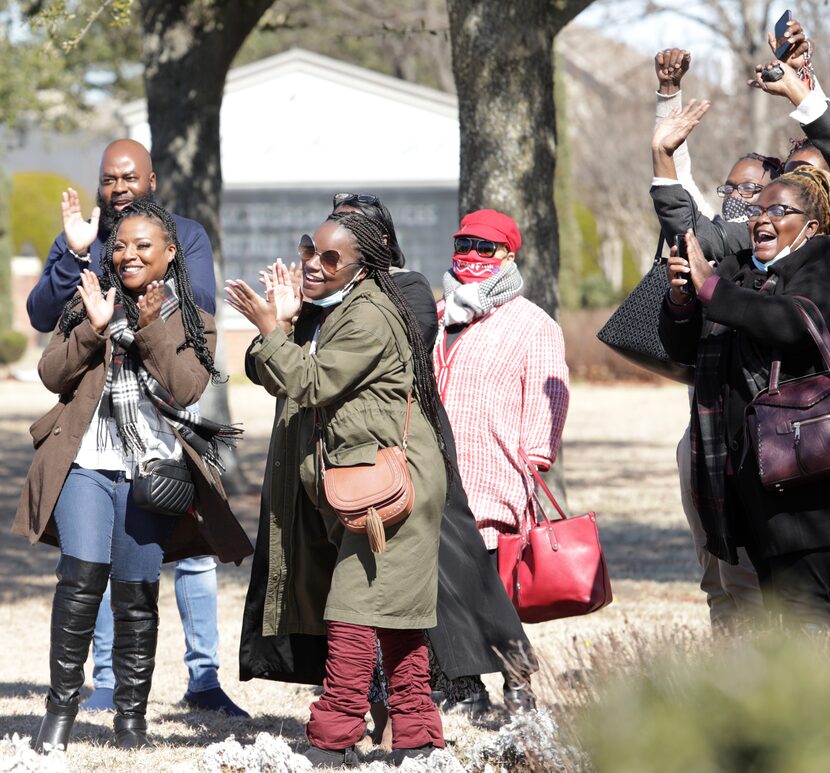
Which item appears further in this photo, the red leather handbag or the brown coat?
the red leather handbag

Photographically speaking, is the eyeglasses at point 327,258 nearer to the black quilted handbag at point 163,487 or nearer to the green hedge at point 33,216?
the black quilted handbag at point 163,487

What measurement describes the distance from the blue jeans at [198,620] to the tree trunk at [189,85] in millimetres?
6385

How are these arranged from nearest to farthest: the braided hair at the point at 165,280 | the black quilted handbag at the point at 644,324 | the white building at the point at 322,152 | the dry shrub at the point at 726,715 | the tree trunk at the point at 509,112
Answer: the dry shrub at the point at 726,715, the braided hair at the point at 165,280, the black quilted handbag at the point at 644,324, the tree trunk at the point at 509,112, the white building at the point at 322,152

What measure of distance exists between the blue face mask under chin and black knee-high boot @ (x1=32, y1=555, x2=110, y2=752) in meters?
1.18

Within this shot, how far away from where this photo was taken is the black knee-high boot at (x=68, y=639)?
4746mm

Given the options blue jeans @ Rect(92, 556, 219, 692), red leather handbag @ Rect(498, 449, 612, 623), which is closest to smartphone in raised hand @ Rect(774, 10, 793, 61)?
red leather handbag @ Rect(498, 449, 612, 623)

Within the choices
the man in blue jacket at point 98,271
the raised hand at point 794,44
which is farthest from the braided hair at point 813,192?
the man in blue jacket at point 98,271

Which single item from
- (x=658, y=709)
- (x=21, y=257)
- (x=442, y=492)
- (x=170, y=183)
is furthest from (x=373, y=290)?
(x=21, y=257)

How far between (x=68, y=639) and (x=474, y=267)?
2.03 m

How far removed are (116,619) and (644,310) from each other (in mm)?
2152

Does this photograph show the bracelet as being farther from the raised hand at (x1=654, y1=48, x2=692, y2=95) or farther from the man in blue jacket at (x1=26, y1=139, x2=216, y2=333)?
the raised hand at (x1=654, y1=48, x2=692, y2=95)

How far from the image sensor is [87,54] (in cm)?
2369

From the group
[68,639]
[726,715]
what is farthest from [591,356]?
[726,715]

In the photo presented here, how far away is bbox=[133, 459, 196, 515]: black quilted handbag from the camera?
472 centimetres
